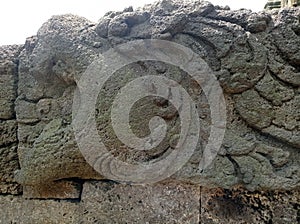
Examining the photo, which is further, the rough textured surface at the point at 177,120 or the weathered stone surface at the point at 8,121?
the weathered stone surface at the point at 8,121

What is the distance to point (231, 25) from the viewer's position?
1664mm

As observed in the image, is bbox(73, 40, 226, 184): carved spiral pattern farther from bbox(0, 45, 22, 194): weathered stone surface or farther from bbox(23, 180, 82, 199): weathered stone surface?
bbox(0, 45, 22, 194): weathered stone surface

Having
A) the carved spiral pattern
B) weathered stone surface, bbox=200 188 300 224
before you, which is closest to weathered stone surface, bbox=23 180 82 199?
the carved spiral pattern

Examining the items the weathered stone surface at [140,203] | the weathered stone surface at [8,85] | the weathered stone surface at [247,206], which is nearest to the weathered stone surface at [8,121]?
the weathered stone surface at [8,85]

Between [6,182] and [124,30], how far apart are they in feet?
2.99

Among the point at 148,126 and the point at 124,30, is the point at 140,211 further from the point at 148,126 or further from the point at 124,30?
the point at 124,30

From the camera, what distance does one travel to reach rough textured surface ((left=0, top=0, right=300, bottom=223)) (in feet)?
5.32

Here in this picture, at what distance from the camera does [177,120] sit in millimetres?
1686

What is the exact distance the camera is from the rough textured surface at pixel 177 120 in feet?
5.32

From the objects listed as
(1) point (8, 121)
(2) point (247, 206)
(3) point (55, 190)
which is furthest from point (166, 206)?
(1) point (8, 121)

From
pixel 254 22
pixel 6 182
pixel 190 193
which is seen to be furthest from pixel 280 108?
pixel 6 182

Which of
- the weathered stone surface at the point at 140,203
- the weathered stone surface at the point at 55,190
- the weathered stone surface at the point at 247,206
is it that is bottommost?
the weathered stone surface at the point at 55,190

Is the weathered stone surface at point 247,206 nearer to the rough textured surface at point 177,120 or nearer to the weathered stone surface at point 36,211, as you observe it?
the rough textured surface at point 177,120

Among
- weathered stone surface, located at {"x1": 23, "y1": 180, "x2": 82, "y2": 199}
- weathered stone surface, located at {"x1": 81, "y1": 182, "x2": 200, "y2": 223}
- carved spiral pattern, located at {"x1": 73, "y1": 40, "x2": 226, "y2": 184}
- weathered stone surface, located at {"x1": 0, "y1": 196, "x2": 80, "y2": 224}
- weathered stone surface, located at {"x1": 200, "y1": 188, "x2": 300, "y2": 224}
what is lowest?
weathered stone surface, located at {"x1": 0, "y1": 196, "x2": 80, "y2": 224}
